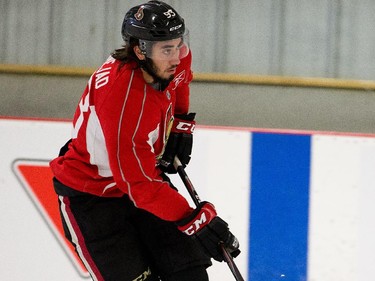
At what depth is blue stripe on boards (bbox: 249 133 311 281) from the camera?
2.74m

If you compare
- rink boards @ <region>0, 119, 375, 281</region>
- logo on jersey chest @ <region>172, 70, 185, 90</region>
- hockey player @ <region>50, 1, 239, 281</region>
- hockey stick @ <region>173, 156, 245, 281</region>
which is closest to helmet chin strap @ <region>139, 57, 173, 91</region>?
hockey player @ <region>50, 1, 239, 281</region>

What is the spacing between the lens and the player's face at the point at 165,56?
1883 mm

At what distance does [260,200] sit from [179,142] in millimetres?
547

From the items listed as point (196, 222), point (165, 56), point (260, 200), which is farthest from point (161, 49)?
point (260, 200)

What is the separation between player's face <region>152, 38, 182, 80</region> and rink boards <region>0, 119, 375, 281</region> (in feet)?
2.92

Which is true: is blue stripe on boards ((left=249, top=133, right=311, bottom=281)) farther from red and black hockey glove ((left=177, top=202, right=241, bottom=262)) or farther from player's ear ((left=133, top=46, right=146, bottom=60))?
player's ear ((left=133, top=46, right=146, bottom=60))

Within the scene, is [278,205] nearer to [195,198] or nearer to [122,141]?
[195,198]

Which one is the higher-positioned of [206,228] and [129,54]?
[129,54]

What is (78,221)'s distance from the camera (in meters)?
2.05

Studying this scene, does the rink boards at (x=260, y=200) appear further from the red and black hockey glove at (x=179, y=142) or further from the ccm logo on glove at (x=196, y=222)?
the ccm logo on glove at (x=196, y=222)

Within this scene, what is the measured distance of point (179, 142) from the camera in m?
2.35

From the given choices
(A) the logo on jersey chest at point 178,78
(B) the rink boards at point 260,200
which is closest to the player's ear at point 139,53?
(A) the logo on jersey chest at point 178,78

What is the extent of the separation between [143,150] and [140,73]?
0.19 metres

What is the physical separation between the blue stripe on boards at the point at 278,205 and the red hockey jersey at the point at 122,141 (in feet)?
2.65
